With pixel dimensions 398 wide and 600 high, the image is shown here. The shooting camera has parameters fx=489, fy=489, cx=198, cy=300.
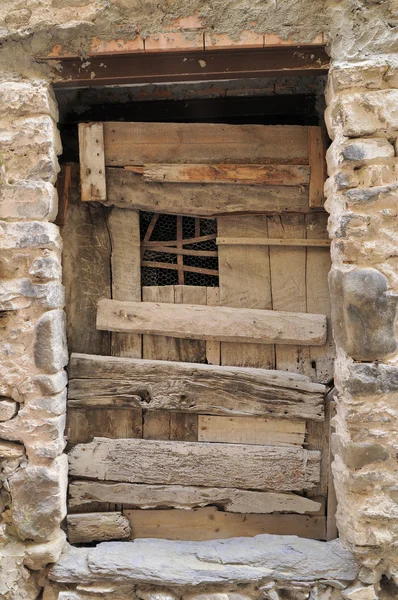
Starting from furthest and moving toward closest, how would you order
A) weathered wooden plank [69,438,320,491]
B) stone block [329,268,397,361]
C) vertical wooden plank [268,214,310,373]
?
1. vertical wooden plank [268,214,310,373]
2. weathered wooden plank [69,438,320,491]
3. stone block [329,268,397,361]

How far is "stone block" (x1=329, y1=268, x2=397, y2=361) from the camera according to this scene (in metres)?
2.07

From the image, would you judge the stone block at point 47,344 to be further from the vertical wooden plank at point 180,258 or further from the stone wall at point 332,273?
the vertical wooden plank at point 180,258

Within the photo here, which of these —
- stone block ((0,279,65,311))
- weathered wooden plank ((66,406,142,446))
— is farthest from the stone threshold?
stone block ((0,279,65,311))

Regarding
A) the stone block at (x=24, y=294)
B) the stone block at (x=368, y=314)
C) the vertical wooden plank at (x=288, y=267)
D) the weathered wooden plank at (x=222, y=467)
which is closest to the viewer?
the stone block at (x=368, y=314)

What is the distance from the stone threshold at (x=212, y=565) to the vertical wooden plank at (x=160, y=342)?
36.7 inches

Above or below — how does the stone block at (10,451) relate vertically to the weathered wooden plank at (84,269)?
below

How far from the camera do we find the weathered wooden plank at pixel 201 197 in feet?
8.36

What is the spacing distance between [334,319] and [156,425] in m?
1.07

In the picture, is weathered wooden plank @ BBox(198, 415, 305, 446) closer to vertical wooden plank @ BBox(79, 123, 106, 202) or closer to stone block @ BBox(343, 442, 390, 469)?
stone block @ BBox(343, 442, 390, 469)

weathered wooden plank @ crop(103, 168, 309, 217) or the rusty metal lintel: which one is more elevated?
the rusty metal lintel

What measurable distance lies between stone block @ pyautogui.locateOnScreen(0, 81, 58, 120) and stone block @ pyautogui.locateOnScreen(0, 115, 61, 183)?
0.15ft

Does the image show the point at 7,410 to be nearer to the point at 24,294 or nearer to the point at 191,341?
the point at 24,294

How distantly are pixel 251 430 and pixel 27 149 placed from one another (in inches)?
68.5

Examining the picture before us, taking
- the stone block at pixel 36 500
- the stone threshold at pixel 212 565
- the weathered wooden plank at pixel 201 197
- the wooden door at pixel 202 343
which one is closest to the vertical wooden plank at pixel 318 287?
the wooden door at pixel 202 343
